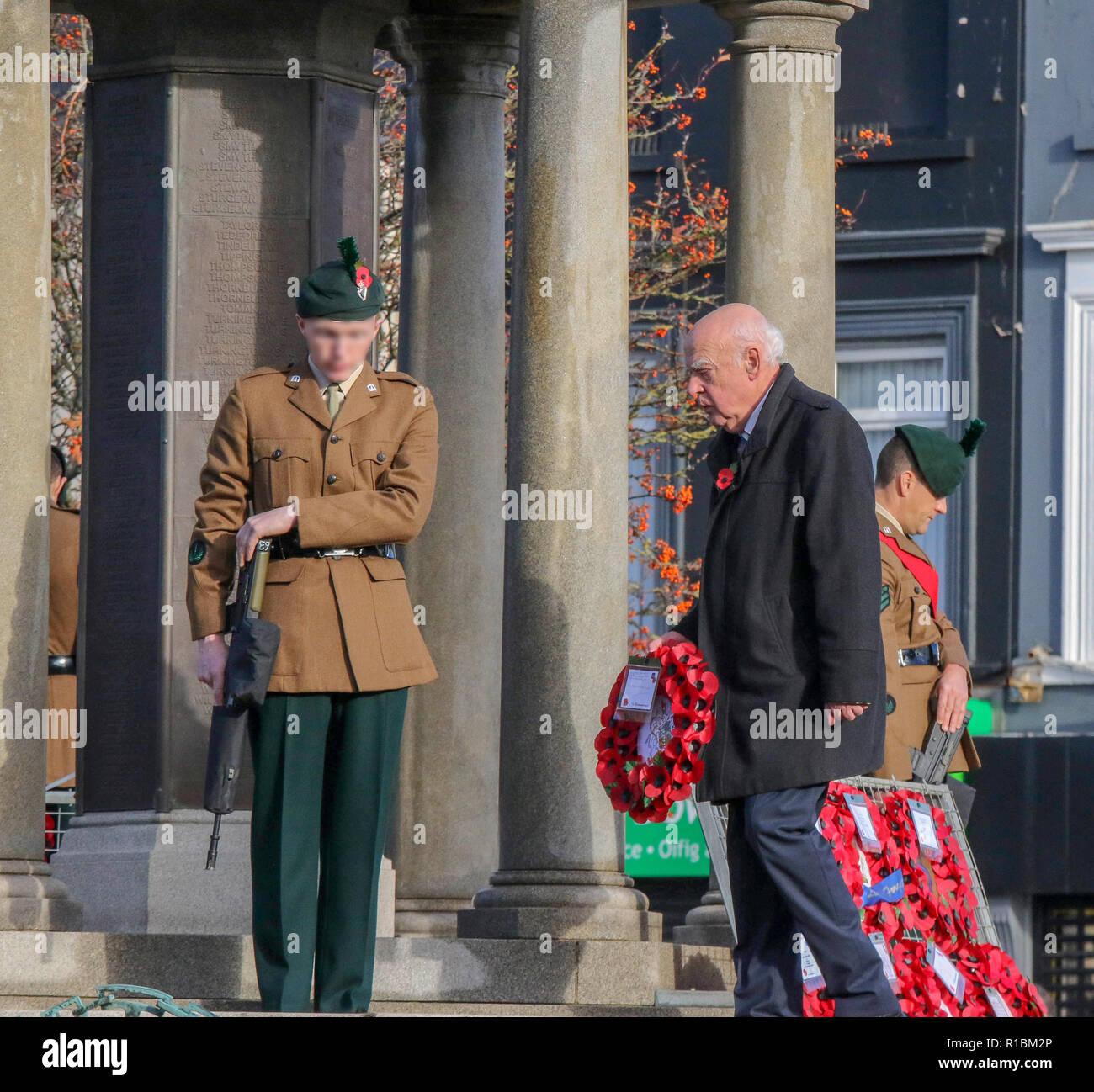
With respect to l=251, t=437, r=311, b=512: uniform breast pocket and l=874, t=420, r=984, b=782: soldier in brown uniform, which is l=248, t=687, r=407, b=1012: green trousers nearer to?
l=251, t=437, r=311, b=512: uniform breast pocket

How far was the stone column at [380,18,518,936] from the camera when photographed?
13.1 metres

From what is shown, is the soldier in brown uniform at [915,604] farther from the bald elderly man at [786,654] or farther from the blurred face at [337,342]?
the blurred face at [337,342]

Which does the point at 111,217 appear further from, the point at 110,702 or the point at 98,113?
the point at 110,702

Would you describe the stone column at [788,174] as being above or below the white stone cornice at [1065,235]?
below

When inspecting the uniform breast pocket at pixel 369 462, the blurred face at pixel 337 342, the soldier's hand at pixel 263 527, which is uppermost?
the blurred face at pixel 337 342

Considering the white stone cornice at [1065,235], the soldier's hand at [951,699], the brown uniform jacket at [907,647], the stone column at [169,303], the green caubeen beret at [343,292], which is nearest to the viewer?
the green caubeen beret at [343,292]

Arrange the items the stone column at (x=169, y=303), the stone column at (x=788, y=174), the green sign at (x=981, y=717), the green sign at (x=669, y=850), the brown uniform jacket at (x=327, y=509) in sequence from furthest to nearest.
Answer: the green sign at (x=669, y=850)
the green sign at (x=981, y=717)
the stone column at (x=788, y=174)
the stone column at (x=169, y=303)
the brown uniform jacket at (x=327, y=509)

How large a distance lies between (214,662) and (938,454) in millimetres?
2864

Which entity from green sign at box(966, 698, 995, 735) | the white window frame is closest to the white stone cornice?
the white window frame

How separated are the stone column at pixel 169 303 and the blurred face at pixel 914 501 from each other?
119 inches

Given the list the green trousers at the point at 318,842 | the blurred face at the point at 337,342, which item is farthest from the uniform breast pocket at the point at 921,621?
the blurred face at the point at 337,342

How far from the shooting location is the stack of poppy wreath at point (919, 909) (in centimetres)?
867

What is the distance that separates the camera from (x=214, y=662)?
852cm
